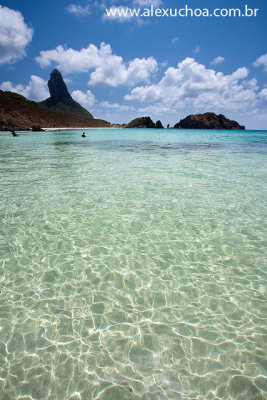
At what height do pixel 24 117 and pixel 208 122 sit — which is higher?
pixel 208 122

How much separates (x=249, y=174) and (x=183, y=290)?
11.4 metres

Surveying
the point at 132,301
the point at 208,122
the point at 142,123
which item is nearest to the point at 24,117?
the point at 132,301

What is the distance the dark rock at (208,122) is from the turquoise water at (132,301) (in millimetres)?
189446

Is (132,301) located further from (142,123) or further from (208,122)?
(208,122)

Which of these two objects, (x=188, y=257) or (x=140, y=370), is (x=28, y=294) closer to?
(x=140, y=370)

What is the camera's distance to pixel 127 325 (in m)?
3.40

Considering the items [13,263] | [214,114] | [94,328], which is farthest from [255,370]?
[214,114]

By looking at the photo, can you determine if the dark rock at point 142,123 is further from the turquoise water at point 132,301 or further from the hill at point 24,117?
the turquoise water at point 132,301

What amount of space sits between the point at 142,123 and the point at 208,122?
5513 cm

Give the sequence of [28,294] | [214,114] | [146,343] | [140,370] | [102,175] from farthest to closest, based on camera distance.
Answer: [214,114] < [102,175] < [28,294] < [146,343] < [140,370]

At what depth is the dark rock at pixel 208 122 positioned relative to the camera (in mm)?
178000

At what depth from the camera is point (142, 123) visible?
172 m

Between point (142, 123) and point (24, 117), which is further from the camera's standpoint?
point (142, 123)

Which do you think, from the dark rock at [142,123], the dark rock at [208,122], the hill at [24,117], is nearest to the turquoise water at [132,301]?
the hill at [24,117]
